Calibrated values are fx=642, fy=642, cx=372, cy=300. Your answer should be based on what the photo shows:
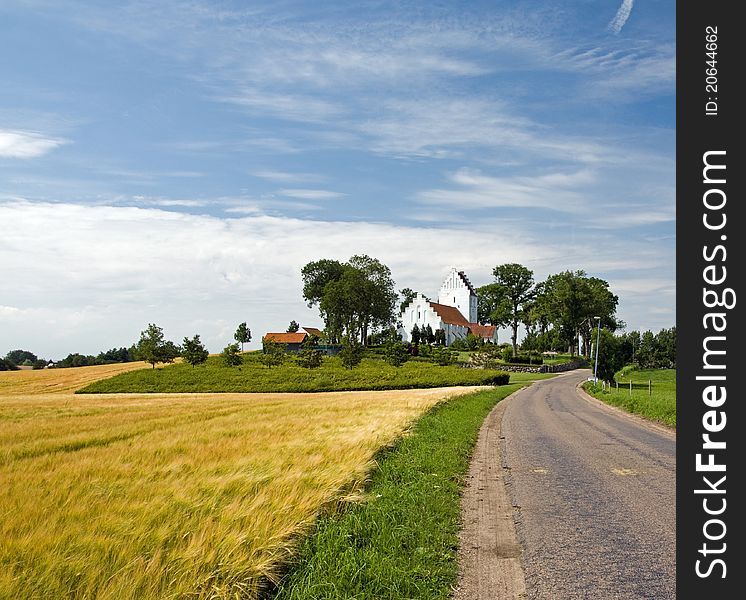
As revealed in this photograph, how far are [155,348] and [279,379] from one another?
1947 cm

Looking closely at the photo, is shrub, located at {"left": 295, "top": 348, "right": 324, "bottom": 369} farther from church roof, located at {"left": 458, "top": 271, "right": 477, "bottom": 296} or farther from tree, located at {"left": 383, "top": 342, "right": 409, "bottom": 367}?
church roof, located at {"left": 458, "top": 271, "right": 477, "bottom": 296}

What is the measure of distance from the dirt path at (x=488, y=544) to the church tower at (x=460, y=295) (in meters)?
154

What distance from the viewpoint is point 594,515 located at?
31.4 ft

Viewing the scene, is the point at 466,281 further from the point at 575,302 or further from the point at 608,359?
the point at 608,359

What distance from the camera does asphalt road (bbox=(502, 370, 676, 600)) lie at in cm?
675

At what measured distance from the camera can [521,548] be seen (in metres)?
8.05

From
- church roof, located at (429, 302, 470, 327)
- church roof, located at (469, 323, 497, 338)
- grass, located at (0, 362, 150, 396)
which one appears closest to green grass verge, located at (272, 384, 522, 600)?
grass, located at (0, 362, 150, 396)

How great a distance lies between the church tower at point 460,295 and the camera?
167 meters

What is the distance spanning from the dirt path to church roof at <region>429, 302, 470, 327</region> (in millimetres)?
134098

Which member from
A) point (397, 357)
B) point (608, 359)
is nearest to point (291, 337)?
point (397, 357)
